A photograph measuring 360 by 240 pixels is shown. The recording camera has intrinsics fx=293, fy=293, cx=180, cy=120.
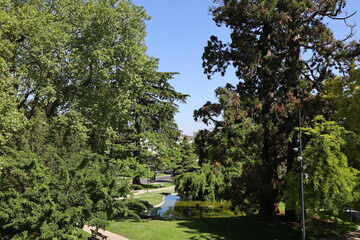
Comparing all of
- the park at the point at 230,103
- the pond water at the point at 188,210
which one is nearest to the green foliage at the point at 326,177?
the park at the point at 230,103

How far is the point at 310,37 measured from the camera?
19.9 m

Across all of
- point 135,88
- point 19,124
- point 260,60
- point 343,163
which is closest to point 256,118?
point 260,60

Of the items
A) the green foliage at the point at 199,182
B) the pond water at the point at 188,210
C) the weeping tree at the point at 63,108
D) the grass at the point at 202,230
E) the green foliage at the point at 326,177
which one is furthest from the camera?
the pond water at the point at 188,210

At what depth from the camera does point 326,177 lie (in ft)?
50.7

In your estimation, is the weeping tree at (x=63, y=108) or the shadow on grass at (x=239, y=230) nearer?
the weeping tree at (x=63, y=108)

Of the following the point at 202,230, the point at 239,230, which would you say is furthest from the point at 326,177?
the point at 202,230

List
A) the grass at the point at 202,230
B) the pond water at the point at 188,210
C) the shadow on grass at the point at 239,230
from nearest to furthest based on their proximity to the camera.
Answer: the grass at the point at 202,230 < the shadow on grass at the point at 239,230 < the pond water at the point at 188,210

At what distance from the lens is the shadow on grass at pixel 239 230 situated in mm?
18109

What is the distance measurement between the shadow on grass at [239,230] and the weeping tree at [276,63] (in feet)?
5.31

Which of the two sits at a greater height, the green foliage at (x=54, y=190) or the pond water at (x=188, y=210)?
the green foliage at (x=54, y=190)

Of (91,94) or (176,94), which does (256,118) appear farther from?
(176,94)

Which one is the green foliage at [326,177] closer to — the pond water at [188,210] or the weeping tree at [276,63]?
the weeping tree at [276,63]

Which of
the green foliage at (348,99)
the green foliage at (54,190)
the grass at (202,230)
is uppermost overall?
the green foliage at (348,99)

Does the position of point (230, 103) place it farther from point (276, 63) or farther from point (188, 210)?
point (188, 210)
